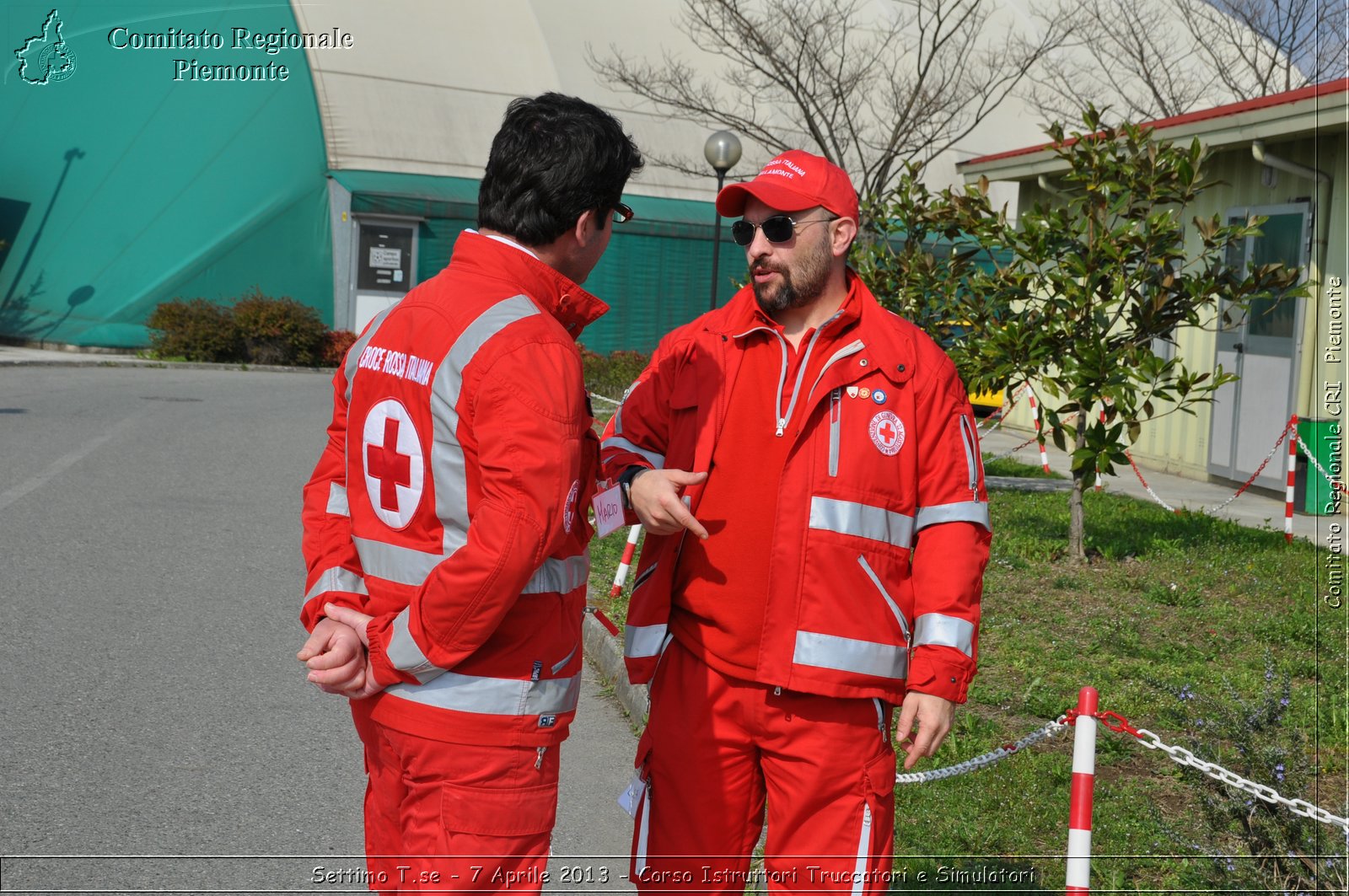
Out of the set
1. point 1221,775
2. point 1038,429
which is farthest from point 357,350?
point 1038,429

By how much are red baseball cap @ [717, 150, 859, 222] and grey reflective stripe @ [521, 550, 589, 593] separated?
1.14 metres

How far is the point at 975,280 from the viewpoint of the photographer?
10039 millimetres

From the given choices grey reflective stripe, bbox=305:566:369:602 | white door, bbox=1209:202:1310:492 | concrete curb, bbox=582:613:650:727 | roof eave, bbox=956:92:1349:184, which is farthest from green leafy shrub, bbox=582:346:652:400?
grey reflective stripe, bbox=305:566:369:602

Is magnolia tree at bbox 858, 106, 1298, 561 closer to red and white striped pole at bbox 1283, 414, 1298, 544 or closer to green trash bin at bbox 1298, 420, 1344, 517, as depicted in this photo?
red and white striped pole at bbox 1283, 414, 1298, 544

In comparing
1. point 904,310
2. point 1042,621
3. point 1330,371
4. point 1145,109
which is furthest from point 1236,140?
point 1145,109

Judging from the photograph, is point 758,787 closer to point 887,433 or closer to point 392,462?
point 887,433

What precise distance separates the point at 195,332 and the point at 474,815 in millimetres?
25153

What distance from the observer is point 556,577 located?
9.14ft

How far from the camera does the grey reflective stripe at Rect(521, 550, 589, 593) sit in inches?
108

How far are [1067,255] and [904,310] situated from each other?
3.95 metres

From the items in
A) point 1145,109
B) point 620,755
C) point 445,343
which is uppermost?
point 1145,109

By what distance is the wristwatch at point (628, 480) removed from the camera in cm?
330

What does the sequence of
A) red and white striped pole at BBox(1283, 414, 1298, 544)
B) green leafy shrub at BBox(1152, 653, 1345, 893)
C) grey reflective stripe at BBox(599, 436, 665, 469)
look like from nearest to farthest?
1. grey reflective stripe at BBox(599, 436, 665, 469)
2. green leafy shrub at BBox(1152, 653, 1345, 893)
3. red and white striped pole at BBox(1283, 414, 1298, 544)

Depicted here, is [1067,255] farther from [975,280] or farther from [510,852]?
[510,852]
